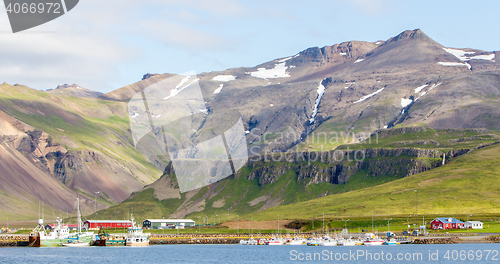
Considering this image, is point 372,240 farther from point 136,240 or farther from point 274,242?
point 136,240

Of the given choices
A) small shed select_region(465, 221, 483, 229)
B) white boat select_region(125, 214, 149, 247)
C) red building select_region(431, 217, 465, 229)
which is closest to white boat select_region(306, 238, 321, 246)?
red building select_region(431, 217, 465, 229)

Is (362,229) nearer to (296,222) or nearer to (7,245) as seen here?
(296,222)

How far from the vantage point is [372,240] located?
142500mm

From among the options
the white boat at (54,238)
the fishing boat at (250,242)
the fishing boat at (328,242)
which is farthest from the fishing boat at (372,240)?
the white boat at (54,238)

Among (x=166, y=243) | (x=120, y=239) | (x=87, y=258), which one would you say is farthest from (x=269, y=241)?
(x=87, y=258)

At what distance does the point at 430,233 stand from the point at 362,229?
27.6 meters

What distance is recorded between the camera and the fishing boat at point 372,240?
14175cm

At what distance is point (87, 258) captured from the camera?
360 feet

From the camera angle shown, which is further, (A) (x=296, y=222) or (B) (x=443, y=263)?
(A) (x=296, y=222)

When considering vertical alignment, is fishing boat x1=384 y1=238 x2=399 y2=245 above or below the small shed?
below

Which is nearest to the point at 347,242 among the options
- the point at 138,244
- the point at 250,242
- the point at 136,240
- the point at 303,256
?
the point at 250,242

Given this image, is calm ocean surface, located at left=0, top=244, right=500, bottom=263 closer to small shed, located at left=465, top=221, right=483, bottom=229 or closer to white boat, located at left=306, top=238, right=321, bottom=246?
white boat, located at left=306, top=238, right=321, bottom=246

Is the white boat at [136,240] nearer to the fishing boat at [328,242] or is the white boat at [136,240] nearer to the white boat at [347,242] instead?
the fishing boat at [328,242]

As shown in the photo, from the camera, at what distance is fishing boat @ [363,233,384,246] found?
14175cm
